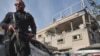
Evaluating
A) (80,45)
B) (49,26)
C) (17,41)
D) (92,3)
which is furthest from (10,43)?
(49,26)

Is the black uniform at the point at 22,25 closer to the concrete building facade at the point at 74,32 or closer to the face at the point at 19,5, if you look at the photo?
the face at the point at 19,5

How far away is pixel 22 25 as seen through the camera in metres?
2.84

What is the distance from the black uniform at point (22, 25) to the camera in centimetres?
268

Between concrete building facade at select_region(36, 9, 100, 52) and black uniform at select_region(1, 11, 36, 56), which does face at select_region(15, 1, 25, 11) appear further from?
concrete building facade at select_region(36, 9, 100, 52)

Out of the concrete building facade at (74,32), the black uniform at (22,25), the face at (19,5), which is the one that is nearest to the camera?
the black uniform at (22,25)

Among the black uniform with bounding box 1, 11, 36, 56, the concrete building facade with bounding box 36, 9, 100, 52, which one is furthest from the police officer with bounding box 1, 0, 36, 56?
the concrete building facade with bounding box 36, 9, 100, 52

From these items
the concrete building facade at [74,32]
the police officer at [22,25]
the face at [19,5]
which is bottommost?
the police officer at [22,25]

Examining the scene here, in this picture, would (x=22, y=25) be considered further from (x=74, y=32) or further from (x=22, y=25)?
(x=74, y=32)

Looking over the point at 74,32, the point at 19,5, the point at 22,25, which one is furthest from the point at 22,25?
the point at 74,32

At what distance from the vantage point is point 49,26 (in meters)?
35.6

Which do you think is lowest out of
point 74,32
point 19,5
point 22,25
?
point 22,25

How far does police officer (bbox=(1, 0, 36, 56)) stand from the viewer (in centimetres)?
269

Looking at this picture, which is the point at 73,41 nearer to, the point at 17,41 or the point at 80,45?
the point at 80,45

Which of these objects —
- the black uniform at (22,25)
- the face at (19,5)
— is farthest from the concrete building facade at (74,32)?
the face at (19,5)
